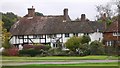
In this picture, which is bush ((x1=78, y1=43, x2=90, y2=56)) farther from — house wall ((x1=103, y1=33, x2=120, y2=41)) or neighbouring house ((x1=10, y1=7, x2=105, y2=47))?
neighbouring house ((x1=10, y1=7, x2=105, y2=47))

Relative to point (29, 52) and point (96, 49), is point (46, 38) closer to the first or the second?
point (29, 52)

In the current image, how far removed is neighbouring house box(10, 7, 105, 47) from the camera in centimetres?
8419

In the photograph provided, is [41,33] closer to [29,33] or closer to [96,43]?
[29,33]

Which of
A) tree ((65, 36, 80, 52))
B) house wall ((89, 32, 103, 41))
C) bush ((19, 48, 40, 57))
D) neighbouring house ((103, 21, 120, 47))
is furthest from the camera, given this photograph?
house wall ((89, 32, 103, 41))

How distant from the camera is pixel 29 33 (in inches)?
3359

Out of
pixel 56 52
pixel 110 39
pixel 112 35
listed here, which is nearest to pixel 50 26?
pixel 110 39

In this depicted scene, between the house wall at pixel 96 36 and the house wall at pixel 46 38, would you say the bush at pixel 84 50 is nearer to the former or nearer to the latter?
the house wall at pixel 46 38

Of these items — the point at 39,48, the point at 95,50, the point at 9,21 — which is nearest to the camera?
the point at 95,50

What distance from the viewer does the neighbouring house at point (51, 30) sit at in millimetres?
84188

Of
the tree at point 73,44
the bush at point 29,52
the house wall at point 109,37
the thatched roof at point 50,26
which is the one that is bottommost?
the bush at point 29,52

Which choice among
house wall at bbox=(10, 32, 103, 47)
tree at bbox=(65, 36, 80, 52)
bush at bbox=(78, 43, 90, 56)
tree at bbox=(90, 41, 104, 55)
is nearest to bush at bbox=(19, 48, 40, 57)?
tree at bbox=(65, 36, 80, 52)

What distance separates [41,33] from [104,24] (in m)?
15.0

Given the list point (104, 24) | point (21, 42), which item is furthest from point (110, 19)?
point (21, 42)

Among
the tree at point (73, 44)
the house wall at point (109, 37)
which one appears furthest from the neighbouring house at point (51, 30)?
the tree at point (73, 44)
